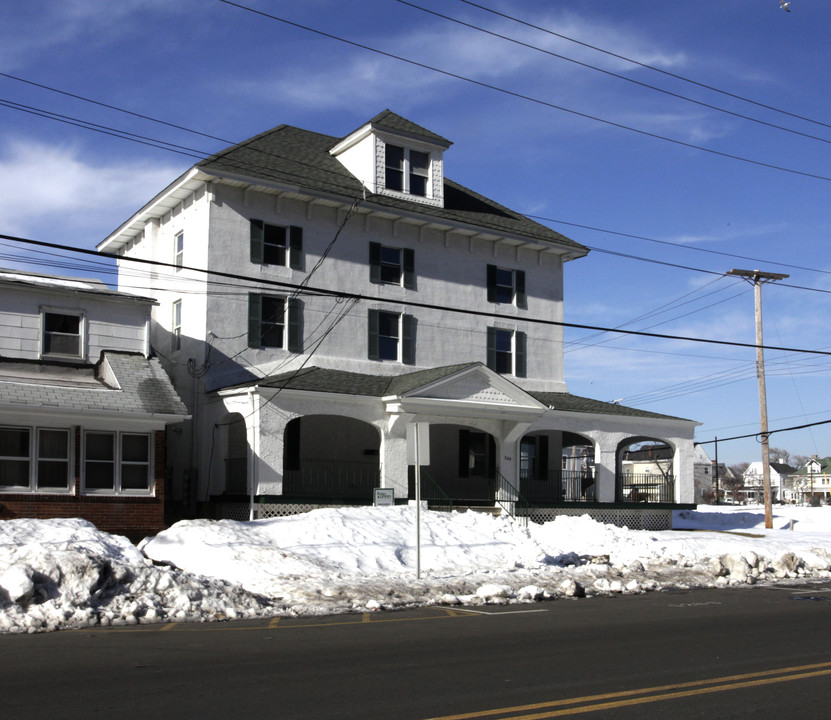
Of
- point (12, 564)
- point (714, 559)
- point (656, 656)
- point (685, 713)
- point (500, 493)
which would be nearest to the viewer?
point (685, 713)

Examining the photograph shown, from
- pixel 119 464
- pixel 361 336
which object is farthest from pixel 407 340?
pixel 119 464

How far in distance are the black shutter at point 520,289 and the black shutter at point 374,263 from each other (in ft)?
18.0

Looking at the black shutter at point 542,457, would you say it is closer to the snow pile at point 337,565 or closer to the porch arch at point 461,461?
the porch arch at point 461,461

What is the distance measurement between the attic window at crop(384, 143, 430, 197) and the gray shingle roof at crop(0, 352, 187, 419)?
10.5 m

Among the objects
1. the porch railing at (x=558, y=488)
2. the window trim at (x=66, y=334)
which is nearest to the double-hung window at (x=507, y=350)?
the porch railing at (x=558, y=488)

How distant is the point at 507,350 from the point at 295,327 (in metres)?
8.19

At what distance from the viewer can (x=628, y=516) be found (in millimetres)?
30797

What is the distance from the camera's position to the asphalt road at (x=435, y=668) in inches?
291

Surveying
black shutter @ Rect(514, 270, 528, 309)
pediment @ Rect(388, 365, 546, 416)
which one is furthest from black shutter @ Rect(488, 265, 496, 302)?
pediment @ Rect(388, 365, 546, 416)

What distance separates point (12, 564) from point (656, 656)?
8647 mm

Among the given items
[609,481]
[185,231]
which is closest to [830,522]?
[609,481]

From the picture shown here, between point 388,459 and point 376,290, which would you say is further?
point 376,290

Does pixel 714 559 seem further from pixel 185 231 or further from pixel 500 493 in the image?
pixel 185 231

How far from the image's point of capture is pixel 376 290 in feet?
97.5
